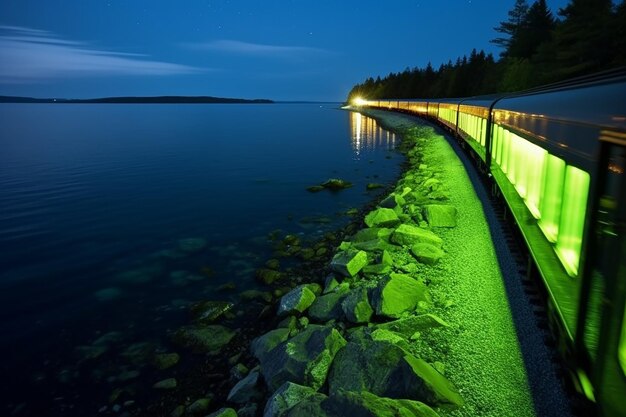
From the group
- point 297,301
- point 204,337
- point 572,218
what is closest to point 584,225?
point 572,218

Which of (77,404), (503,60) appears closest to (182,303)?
(77,404)

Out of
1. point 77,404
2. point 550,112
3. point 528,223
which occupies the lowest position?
point 77,404

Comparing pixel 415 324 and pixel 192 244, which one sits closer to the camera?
pixel 415 324

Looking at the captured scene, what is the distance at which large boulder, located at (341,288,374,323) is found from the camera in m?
7.38

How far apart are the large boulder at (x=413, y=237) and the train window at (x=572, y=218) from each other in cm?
458

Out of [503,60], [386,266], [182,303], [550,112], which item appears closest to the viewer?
[550,112]

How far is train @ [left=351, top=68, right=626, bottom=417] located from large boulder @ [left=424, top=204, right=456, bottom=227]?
3321 mm

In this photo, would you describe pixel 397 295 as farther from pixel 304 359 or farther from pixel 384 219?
pixel 384 219

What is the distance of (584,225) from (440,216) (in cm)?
767

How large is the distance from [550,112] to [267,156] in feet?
128

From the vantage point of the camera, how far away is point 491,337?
20.5 ft

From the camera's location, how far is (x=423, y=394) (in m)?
4.92

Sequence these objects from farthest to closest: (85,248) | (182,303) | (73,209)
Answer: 1. (73,209)
2. (85,248)
3. (182,303)

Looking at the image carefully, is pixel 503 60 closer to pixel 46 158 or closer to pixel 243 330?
pixel 46 158
